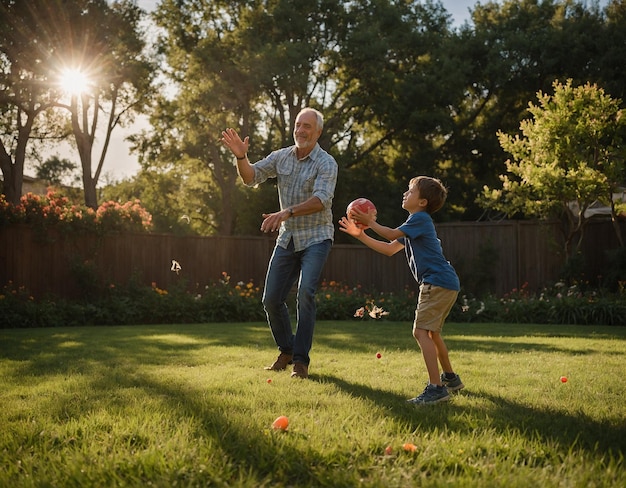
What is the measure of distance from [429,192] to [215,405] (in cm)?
192

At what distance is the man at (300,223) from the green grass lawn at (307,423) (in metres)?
0.37

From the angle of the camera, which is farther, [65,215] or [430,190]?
[65,215]

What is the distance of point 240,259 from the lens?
1609 centimetres

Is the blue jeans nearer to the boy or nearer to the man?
the man

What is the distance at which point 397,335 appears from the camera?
8508 mm

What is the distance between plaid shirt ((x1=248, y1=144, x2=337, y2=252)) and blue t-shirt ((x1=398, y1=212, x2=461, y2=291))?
1.00 meters

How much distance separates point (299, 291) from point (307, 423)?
1983 millimetres

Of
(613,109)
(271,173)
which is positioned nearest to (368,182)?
(613,109)

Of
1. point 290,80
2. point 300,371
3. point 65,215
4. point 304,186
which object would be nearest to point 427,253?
point 300,371

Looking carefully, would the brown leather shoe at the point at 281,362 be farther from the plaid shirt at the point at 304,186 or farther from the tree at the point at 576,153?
the tree at the point at 576,153

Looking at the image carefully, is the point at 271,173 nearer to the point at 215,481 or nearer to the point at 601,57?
the point at 215,481

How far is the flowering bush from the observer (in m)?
12.3

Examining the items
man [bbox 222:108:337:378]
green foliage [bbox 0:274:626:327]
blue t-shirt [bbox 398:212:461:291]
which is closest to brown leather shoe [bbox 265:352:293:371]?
man [bbox 222:108:337:378]

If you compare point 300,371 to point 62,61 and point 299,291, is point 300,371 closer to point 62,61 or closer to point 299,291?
point 299,291
